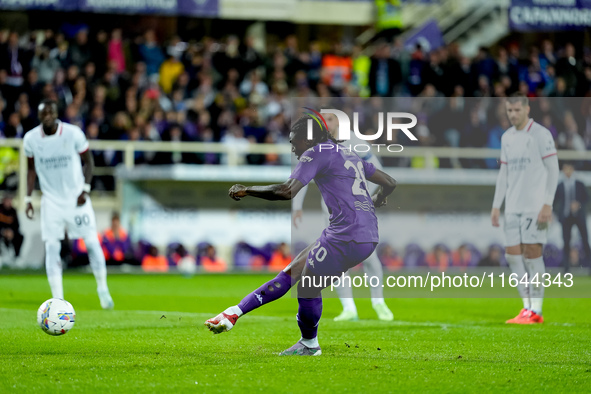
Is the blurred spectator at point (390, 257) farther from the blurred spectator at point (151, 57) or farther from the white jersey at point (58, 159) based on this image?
the blurred spectator at point (151, 57)

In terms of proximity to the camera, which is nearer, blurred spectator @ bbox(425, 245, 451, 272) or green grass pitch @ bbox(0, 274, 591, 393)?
green grass pitch @ bbox(0, 274, 591, 393)

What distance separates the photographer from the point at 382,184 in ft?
24.8

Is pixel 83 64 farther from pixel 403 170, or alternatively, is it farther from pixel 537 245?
pixel 537 245

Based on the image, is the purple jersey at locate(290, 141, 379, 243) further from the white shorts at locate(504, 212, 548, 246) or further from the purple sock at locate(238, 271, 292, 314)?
the white shorts at locate(504, 212, 548, 246)

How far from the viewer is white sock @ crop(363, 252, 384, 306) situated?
35.0 feet

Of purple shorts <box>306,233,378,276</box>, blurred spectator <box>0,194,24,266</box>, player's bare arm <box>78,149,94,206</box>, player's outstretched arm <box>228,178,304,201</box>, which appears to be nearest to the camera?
player's outstretched arm <box>228,178,304,201</box>

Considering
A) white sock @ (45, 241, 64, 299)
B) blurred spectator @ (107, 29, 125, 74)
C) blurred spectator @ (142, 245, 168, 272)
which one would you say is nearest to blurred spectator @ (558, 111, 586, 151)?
white sock @ (45, 241, 64, 299)

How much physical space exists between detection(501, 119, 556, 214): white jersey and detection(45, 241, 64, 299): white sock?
17.4 feet

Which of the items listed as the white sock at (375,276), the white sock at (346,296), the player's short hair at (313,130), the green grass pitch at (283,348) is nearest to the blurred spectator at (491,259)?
the green grass pitch at (283,348)

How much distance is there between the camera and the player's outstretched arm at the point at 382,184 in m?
7.56

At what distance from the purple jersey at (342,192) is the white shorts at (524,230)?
392cm

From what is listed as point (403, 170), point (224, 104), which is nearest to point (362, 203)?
point (403, 170)

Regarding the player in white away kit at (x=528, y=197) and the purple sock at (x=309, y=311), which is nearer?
the purple sock at (x=309, y=311)

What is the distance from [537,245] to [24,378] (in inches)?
255
